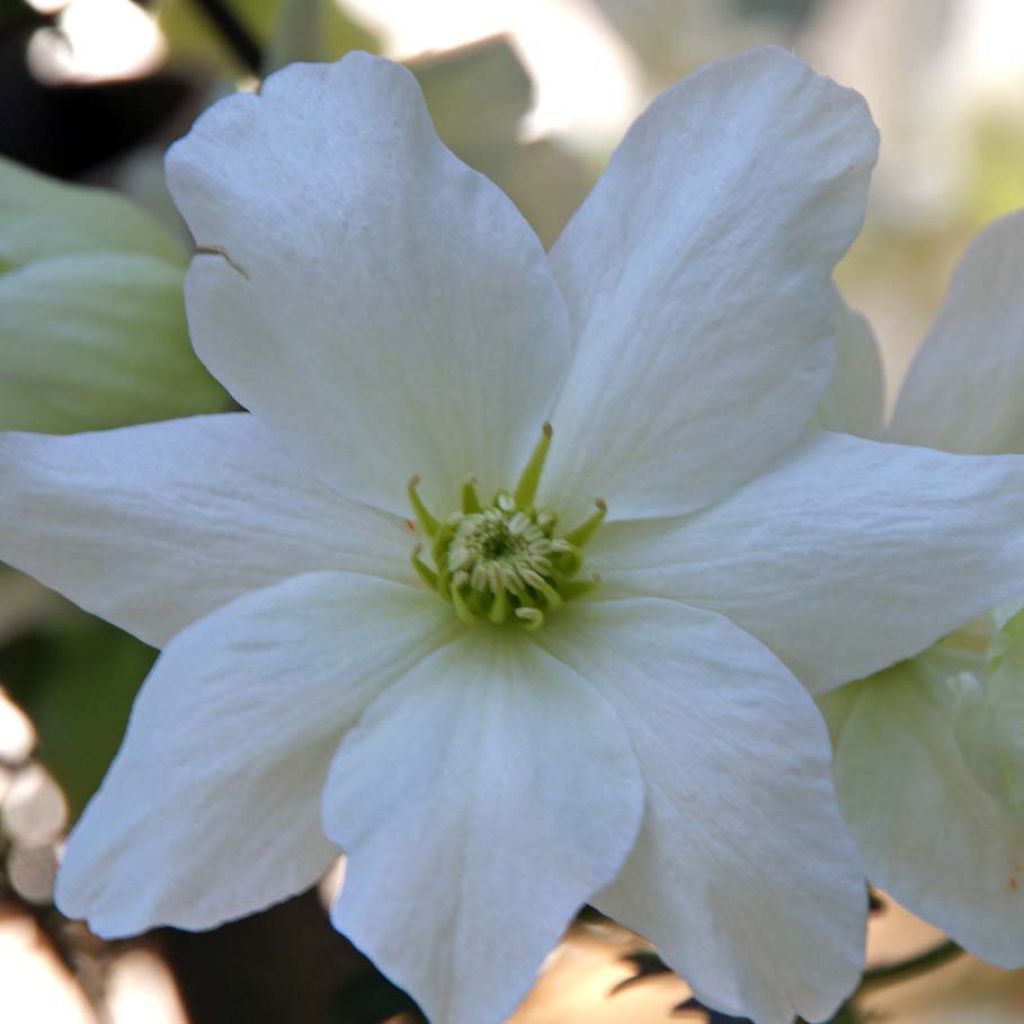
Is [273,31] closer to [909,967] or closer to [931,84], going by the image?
[909,967]

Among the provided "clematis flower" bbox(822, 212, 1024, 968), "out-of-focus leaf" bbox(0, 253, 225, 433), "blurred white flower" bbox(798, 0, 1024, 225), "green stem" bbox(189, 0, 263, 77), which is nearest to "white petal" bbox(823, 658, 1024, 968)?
"clematis flower" bbox(822, 212, 1024, 968)

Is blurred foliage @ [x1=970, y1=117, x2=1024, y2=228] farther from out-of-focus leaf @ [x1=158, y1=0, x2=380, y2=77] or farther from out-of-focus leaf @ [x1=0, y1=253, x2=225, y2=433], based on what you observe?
out-of-focus leaf @ [x1=0, y1=253, x2=225, y2=433]

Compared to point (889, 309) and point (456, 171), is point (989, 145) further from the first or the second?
point (456, 171)

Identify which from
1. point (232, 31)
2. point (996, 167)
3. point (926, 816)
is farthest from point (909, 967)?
point (996, 167)

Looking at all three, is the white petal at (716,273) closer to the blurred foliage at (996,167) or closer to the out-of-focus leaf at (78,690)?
the out-of-focus leaf at (78,690)

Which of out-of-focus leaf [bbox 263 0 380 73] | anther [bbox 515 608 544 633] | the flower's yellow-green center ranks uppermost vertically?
out-of-focus leaf [bbox 263 0 380 73]

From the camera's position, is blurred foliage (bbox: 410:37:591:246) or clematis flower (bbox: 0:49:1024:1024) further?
blurred foliage (bbox: 410:37:591:246)

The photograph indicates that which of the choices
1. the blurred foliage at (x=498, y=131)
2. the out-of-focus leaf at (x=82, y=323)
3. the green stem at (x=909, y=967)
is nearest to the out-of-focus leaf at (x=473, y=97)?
the blurred foliage at (x=498, y=131)
